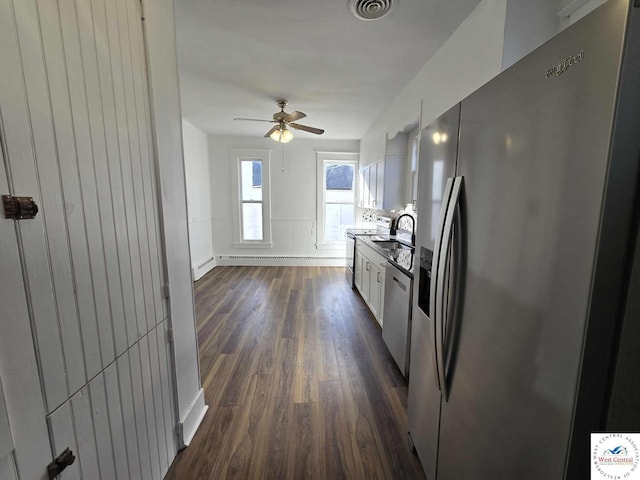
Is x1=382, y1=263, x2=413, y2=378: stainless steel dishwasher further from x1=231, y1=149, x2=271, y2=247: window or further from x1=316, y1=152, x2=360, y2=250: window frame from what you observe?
x1=231, y1=149, x2=271, y2=247: window

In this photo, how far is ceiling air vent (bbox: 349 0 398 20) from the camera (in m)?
1.70

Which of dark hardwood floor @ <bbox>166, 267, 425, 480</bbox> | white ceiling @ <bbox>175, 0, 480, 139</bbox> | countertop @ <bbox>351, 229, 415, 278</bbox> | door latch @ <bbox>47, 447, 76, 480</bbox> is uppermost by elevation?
white ceiling @ <bbox>175, 0, 480, 139</bbox>

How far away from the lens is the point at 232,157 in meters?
5.61

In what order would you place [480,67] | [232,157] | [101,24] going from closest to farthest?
[101,24] < [480,67] < [232,157]

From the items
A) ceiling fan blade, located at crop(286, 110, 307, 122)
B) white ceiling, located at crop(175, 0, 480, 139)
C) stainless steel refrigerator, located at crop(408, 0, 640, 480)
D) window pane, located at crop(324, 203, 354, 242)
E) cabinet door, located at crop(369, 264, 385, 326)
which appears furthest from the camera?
window pane, located at crop(324, 203, 354, 242)

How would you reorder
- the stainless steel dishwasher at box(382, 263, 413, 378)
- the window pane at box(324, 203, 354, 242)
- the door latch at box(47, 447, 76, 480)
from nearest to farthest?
the door latch at box(47, 447, 76, 480), the stainless steel dishwasher at box(382, 263, 413, 378), the window pane at box(324, 203, 354, 242)

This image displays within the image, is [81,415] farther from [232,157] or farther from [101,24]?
[232,157]

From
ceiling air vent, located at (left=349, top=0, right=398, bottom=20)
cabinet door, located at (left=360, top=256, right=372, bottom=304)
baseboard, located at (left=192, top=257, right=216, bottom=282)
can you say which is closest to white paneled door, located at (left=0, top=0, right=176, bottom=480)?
ceiling air vent, located at (left=349, top=0, right=398, bottom=20)

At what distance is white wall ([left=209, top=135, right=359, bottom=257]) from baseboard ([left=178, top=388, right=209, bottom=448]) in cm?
421

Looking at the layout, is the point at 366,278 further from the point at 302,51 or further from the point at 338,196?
the point at 338,196

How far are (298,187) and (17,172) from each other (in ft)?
17.1

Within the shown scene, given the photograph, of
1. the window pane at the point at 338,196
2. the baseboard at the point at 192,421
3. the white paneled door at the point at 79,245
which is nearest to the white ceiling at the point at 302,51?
the white paneled door at the point at 79,245

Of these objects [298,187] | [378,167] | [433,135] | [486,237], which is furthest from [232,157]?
[486,237]

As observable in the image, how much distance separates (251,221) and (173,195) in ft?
14.6
